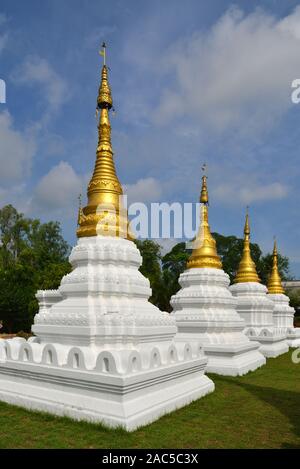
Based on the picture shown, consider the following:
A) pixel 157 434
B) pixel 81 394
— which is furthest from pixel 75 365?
pixel 157 434

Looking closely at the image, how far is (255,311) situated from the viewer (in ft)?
74.7

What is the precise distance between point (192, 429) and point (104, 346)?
2865mm

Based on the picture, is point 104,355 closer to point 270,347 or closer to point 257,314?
point 270,347

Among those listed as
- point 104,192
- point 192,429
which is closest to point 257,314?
point 104,192

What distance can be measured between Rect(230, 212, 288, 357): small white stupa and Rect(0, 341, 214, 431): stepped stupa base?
12.0m

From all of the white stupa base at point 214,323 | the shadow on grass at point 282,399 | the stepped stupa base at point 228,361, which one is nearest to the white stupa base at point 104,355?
the shadow on grass at point 282,399

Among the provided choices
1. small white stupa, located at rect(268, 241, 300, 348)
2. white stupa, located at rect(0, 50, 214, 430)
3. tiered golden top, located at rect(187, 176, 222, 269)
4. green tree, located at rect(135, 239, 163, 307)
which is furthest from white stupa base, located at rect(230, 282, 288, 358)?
green tree, located at rect(135, 239, 163, 307)

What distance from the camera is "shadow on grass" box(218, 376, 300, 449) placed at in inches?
356

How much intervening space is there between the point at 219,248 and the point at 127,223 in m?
44.7

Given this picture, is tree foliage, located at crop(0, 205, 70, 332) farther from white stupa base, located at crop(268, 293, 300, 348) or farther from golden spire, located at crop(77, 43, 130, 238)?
golden spire, located at crop(77, 43, 130, 238)

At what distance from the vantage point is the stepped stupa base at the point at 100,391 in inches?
308

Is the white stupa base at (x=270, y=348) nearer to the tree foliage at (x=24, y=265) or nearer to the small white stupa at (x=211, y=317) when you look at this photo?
the small white stupa at (x=211, y=317)

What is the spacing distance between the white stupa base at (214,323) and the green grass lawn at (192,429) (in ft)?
13.5

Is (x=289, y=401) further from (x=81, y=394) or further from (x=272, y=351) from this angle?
(x=272, y=351)
